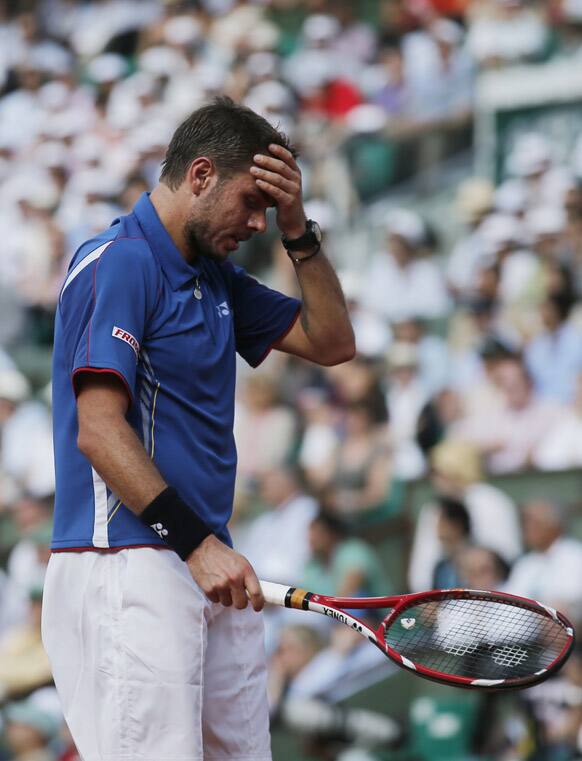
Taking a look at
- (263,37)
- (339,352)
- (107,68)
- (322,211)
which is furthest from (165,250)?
(107,68)

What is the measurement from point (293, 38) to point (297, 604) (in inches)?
289

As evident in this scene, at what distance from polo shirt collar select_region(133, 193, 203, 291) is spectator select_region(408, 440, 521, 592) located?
3436mm

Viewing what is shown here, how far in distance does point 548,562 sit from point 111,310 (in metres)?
3.67

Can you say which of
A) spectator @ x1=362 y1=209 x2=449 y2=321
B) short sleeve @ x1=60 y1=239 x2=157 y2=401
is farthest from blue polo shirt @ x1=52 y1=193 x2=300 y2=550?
spectator @ x1=362 y1=209 x2=449 y2=321

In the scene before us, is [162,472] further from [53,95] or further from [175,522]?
[53,95]

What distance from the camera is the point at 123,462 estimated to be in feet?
9.35

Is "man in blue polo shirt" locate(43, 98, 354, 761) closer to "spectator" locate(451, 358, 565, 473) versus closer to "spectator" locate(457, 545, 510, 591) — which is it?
"spectator" locate(457, 545, 510, 591)

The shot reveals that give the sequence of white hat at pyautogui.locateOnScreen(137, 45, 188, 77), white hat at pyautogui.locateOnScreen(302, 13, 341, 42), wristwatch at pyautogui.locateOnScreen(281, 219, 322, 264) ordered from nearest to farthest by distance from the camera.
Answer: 1. wristwatch at pyautogui.locateOnScreen(281, 219, 322, 264)
2. white hat at pyautogui.locateOnScreen(302, 13, 341, 42)
3. white hat at pyautogui.locateOnScreen(137, 45, 188, 77)

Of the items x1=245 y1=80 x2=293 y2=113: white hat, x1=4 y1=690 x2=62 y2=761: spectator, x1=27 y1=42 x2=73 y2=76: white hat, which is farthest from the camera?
x1=27 y1=42 x2=73 y2=76: white hat

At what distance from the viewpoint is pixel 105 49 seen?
1120 cm

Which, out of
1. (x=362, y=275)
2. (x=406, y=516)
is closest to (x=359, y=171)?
(x=362, y=275)

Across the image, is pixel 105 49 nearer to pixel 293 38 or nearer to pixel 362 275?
pixel 293 38

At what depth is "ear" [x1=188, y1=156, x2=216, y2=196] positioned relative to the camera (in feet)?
10.1

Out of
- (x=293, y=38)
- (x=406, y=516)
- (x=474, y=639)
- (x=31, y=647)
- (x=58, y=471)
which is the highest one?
(x=293, y=38)
